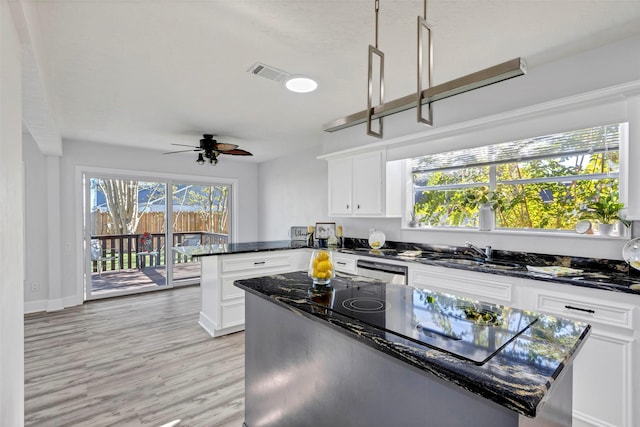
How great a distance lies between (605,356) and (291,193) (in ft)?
15.2

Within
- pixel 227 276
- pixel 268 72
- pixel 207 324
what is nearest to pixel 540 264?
pixel 268 72

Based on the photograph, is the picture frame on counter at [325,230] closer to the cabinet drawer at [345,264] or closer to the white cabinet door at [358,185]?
the white cabinet door at [358,185]

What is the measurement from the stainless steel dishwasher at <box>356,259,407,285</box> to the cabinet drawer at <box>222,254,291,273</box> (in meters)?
0.98

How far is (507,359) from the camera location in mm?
908

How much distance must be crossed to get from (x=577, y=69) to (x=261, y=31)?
2.33 m

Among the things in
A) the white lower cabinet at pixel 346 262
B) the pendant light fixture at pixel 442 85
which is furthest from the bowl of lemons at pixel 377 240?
the pendant light fixture at pixel 442 85

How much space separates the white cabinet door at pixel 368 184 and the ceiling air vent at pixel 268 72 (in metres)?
1.55

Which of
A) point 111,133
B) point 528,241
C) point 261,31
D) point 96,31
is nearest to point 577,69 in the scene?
point 528,241

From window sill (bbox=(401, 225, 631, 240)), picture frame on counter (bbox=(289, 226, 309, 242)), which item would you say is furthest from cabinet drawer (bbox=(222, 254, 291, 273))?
window sill (bbox=(401, 225, 631, 240))

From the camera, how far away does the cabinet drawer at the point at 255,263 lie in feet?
11.6

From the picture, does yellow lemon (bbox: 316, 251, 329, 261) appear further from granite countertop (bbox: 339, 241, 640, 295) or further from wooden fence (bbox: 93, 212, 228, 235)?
wooden fence (bbox: 93, 212, 228, 235)

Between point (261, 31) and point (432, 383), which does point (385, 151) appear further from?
point (432, 383)

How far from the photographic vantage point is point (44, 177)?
14.8 feet

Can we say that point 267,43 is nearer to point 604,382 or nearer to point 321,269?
point 321,269
